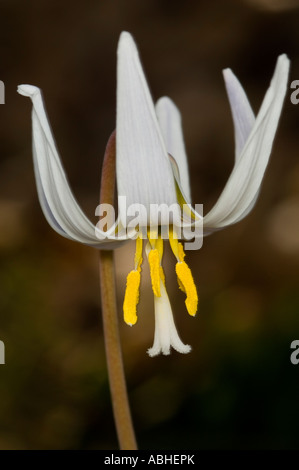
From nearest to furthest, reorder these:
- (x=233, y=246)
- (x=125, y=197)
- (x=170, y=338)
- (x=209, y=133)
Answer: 1. (x=125, y=197)
2. (x=170, y=338)
3. (x=233, y=246)
4. (x=209, y=133)

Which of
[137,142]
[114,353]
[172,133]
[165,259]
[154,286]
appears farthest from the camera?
[165,259]

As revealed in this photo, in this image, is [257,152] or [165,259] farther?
[165,259]

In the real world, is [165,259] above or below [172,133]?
above

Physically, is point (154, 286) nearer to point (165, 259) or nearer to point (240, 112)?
point (240, 112)

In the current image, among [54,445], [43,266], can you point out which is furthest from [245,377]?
[43,266]

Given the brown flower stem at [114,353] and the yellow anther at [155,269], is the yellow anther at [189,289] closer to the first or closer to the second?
the yellow anther at [155,269]

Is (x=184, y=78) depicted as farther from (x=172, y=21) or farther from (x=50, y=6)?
(x=50, y=6)

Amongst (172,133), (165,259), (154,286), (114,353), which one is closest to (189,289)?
(154,286)
